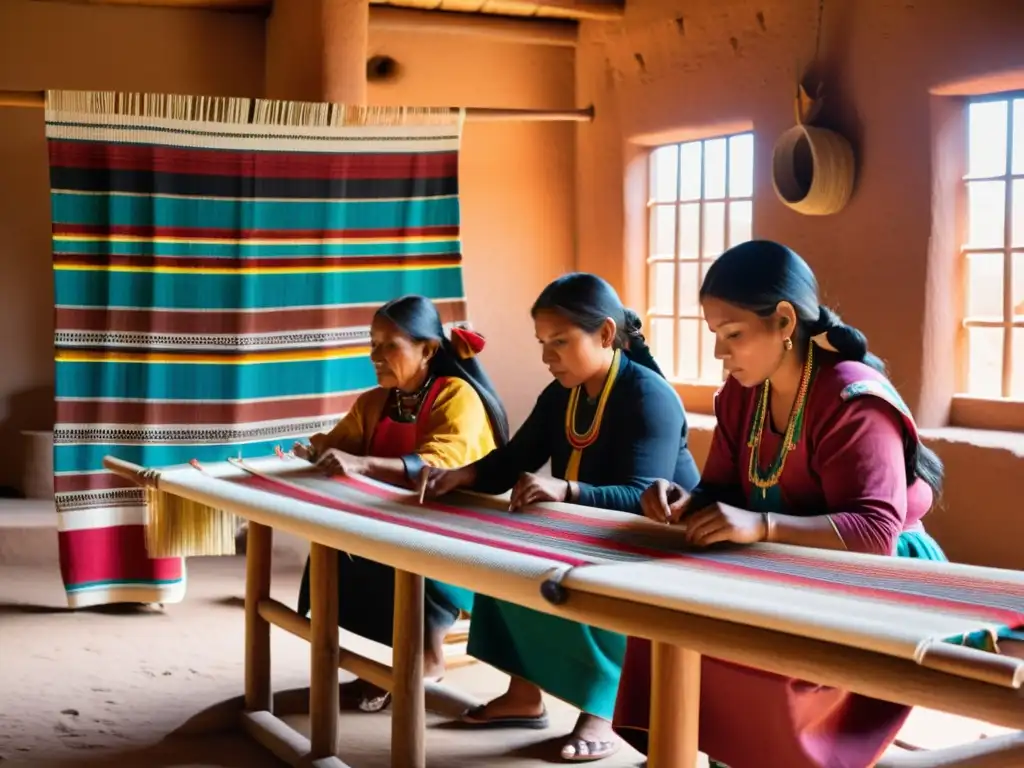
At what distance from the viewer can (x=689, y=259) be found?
5945 mm

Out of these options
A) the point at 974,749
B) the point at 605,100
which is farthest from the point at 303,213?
the point at 974,749

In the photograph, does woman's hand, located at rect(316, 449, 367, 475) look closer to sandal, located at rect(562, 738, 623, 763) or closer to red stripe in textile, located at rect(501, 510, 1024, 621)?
sandal, located at rect(562, 738, 623, 763)

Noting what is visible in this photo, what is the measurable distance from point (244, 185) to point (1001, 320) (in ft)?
9.40

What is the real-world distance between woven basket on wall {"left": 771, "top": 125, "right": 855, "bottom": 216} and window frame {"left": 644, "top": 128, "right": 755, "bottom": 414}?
0.60 m

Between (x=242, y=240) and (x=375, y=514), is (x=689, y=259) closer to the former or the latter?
(x=242, y=240)

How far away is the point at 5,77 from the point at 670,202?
10.4ft

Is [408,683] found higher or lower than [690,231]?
lower

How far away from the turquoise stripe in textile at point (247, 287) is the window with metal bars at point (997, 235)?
Result: 6.53ft

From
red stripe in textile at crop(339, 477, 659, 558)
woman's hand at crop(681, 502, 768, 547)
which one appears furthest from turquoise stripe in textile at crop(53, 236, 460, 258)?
woman's hand at crop(681, 502, 768, 547)

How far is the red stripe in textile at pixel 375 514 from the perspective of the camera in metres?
2.17

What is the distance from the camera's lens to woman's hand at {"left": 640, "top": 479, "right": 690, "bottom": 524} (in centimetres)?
238

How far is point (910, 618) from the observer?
1.65 meters

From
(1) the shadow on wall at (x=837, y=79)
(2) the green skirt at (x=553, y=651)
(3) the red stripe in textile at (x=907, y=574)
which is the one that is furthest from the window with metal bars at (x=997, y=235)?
(3) the red stripe in textile at (x=907, y=574)

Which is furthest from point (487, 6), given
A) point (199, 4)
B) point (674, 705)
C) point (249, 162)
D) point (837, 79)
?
point (674, 705)
